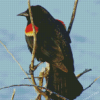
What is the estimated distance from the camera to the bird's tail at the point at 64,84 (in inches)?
107

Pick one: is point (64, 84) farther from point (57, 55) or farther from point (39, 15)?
point (39, 15)

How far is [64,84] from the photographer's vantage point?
2.79 m

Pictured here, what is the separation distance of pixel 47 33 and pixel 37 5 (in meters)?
0.70

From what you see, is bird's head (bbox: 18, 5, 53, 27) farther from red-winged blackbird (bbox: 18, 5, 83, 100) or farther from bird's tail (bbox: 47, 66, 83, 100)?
bird's tail (bbox: 47, 66, 83, 100)

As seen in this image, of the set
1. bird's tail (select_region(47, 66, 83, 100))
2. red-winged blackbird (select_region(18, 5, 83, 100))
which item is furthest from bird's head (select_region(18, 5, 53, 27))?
bird's tail (select_region(47, 66, 83, 100))

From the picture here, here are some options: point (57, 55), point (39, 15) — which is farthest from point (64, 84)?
point (39, 15)

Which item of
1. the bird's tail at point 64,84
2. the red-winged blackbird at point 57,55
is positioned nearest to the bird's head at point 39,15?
the red-winged blackbird at point 57,55

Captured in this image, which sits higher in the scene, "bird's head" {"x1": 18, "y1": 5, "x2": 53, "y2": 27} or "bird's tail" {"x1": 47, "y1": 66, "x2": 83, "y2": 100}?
"bird's head" {"x1": 18, "y1": 5, "x2": 53, "y2": 27}

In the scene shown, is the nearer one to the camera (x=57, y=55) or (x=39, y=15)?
(x=57, y=55)

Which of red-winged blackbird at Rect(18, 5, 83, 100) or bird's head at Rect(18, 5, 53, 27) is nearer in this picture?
red-winged blackbird at Rect(18, 5, 83, 100)

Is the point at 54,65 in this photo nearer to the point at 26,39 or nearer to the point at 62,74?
the point at 62,74

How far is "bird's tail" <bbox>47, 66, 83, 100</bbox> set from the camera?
2.72m

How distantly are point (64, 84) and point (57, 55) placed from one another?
410 mm

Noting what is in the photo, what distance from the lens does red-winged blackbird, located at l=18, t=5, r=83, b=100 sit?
2.74 m
